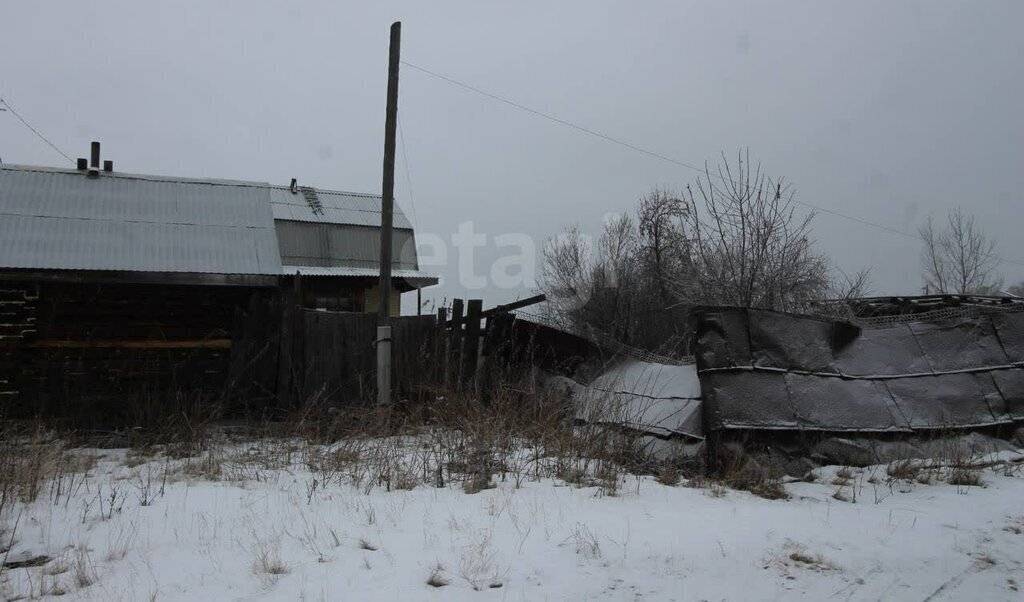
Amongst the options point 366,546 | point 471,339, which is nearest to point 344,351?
point 471,339

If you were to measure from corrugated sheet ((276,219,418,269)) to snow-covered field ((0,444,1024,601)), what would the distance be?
36.6 ft

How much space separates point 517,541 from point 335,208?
49.6 feet

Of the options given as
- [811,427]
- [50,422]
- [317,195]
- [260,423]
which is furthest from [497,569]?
[317,195]

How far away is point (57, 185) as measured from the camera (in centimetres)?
1158

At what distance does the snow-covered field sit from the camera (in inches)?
151

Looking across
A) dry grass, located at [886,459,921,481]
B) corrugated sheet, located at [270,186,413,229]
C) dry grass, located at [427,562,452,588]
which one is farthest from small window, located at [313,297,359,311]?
dry grass, located at [427,562,452,588]

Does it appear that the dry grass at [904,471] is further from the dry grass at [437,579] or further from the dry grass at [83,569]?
the dry grass at [83,569]

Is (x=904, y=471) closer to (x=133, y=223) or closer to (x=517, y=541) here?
(x=517, y=541)

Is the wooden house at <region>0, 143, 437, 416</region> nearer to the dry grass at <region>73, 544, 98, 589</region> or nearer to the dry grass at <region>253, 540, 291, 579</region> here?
the dry grass at <region>73, 544, 98, 589</region>

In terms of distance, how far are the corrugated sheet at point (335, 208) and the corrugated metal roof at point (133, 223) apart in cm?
417

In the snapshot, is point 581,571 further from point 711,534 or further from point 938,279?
point 938,279

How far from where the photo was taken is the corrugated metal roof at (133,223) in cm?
985

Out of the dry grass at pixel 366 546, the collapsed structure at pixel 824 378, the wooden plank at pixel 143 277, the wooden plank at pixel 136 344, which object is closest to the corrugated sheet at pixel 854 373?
the collapsed structure at pixel 824 378

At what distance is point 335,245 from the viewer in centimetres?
1716
